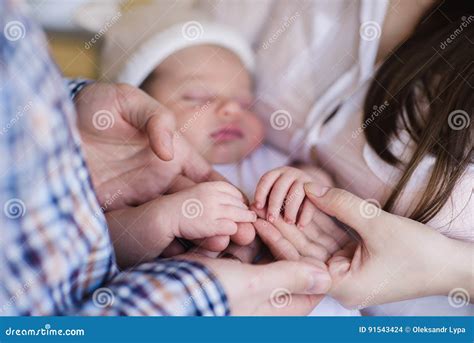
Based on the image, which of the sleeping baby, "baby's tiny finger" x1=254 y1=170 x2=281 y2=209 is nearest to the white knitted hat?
the sleeping baby

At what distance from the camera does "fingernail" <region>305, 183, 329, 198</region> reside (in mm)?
645

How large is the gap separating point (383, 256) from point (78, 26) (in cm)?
42

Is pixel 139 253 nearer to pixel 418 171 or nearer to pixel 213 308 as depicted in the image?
pixel 213 308

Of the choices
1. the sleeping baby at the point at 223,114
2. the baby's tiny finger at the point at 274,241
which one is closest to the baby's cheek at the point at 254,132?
the sleeping baby at the point at 223,114

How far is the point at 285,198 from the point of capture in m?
0.65

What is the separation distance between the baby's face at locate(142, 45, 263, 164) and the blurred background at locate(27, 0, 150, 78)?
0.24 feet

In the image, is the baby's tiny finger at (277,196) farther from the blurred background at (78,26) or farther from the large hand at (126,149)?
the blurred background at (78,26)

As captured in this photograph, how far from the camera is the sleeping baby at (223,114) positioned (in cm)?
65

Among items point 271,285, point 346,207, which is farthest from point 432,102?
point 271,285

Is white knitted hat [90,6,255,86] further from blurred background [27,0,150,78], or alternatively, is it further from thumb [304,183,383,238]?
thumb [304,183,383,238]

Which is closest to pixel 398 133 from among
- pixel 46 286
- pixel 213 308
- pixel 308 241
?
pixel 308 241

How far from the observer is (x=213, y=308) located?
22.9 inches

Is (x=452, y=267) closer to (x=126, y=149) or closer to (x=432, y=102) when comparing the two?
(x=432, y=102)
